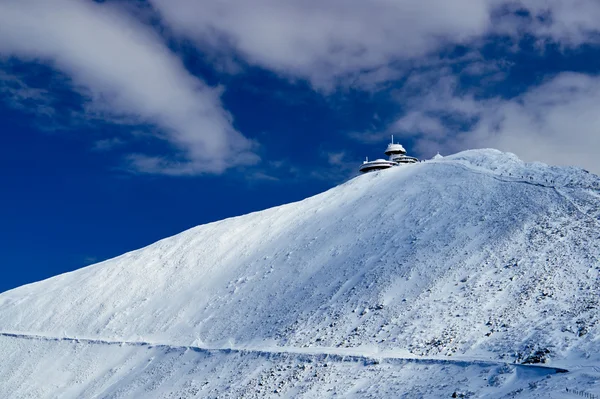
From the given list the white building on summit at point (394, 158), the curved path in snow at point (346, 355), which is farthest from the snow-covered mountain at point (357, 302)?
the white building on summit at point (394, 158)

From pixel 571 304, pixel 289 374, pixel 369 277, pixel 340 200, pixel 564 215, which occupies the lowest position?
pixel 289 374

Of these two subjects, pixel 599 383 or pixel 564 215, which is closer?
pixel 599 383

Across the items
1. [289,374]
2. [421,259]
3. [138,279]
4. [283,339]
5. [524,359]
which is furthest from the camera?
[138,279]

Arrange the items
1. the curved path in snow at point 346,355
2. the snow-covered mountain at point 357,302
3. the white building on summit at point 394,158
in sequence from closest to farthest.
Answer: the curved path in snow at point 346,355
the snow-covered mountain at point 357,302
the white building on summit at point 394,158

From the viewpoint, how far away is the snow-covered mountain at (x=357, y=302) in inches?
906

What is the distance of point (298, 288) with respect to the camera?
3572cm

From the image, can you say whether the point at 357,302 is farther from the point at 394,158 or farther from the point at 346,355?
the point at 394,158

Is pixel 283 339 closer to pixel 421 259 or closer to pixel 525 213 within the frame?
pixel 421 259

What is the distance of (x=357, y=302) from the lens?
30922mm

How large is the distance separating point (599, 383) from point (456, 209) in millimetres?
22438

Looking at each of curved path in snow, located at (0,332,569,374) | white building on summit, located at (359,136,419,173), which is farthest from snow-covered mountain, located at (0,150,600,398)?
white building on summit, located at (359,136,419,173)

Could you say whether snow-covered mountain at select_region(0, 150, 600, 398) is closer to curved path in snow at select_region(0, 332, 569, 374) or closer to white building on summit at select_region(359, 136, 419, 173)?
curved path in snow at select_region(0, 332, 569, 374)

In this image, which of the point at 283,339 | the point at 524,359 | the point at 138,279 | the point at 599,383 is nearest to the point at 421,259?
the point at 283,339

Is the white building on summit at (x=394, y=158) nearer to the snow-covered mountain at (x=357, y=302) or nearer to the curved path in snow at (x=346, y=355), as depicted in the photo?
the snow-covered mountain at (x=357, y=302)
